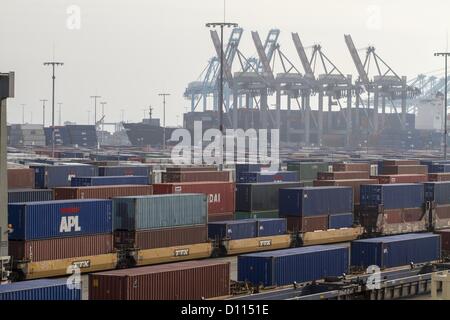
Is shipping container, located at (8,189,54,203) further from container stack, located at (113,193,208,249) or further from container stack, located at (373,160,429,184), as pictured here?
container stack, located at (373,160,429,184)

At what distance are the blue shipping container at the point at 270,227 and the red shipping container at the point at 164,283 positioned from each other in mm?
21195

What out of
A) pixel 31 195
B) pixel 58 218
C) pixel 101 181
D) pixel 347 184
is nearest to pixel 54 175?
pixel 101 181

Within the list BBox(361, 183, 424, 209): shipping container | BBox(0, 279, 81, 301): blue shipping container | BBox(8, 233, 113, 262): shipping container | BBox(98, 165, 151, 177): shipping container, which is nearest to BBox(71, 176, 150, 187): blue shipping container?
BBox(98, 165, 151, 177): shipping container

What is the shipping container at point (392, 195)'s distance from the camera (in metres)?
63.5

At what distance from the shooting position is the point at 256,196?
6088cm

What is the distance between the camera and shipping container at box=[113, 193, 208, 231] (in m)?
47.6

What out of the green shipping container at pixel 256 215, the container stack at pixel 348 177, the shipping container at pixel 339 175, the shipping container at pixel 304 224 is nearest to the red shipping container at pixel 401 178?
the container stack at pixel 348 177

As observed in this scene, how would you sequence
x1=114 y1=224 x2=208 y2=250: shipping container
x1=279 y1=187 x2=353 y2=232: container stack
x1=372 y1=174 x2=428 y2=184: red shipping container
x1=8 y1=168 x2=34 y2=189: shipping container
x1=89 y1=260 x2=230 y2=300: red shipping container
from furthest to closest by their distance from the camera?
x1=372 y1=174 x2=428 y2=184: red shipping container < x1=8 y1=168 x2=34 y2=189: shipping container < x1=279 y1=187 x2=353 y2=232: container stack < x1=114 y1=224 x2=208 y2=250: shipping container < x1=89 y1=260 x2=230 y2=300: red shipping container

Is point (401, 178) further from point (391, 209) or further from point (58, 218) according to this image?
point (58, 218)

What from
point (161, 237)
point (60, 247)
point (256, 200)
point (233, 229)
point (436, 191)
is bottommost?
point (233, 229)

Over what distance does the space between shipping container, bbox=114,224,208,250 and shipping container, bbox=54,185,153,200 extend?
148 inches

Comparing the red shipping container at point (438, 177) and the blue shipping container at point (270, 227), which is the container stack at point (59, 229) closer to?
the blue shipping container at point (270, 227)

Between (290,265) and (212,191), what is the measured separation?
66.2ft
